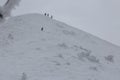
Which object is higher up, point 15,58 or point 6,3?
point 6,3

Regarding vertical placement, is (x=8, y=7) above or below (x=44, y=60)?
above

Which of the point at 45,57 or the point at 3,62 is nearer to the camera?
the point at 3,62

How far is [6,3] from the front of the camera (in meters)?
3.01

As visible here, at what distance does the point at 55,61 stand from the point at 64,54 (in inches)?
90.1

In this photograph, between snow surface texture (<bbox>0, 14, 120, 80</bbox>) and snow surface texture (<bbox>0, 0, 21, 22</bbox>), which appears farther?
snow surface texture (<bbox>0, 14, 120, 80</bbox>)

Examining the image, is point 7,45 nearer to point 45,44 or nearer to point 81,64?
point 45,44

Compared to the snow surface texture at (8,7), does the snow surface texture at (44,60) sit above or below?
below

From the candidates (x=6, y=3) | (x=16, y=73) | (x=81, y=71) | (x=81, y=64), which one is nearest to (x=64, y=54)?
(x=81, y=64)

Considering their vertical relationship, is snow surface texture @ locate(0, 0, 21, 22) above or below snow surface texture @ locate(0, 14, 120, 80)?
above

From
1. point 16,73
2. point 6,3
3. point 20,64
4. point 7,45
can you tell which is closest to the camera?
point 6,3

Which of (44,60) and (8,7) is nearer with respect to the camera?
(8,7)

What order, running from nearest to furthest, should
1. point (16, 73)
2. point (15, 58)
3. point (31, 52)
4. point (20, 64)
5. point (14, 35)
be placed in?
point (16, 73)
point (20, 64)
point (15, 58)
point (31, 52)
point (14, 35)

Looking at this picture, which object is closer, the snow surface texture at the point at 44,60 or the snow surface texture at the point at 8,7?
the snow surface texture at the point at 8,7

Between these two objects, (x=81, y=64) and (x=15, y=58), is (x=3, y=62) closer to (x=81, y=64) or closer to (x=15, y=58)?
(x=15, y=58)
